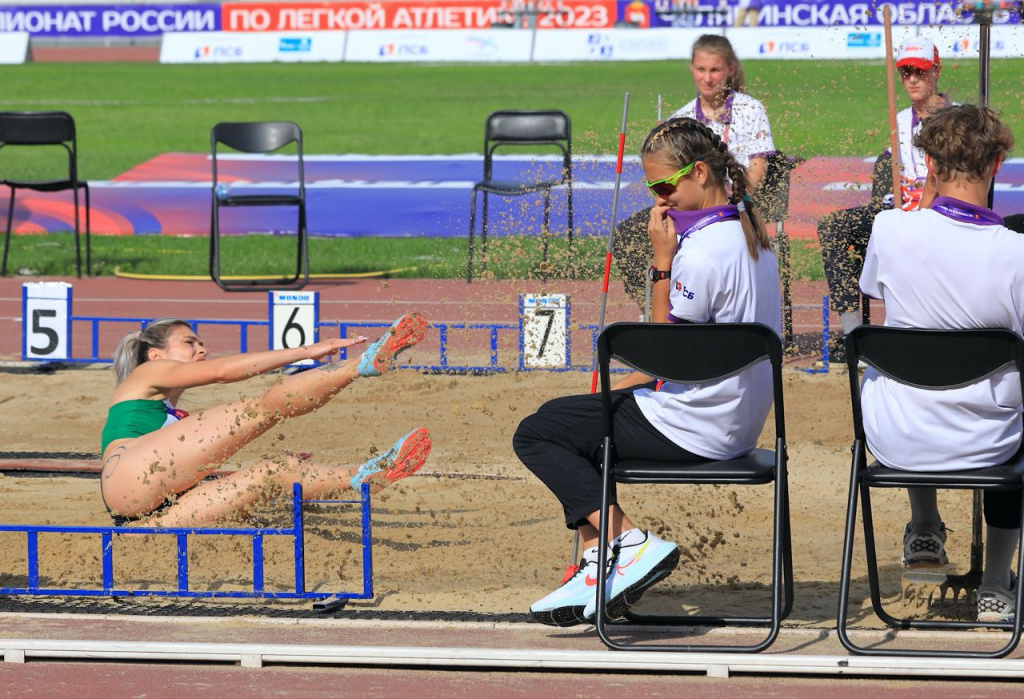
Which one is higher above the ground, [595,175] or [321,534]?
[595,175]

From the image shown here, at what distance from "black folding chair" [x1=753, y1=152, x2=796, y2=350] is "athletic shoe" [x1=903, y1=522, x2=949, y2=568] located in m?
2.97

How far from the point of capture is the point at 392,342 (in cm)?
494

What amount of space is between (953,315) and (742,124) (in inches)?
140

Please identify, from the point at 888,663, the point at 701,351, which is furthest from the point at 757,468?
the point at 888,663

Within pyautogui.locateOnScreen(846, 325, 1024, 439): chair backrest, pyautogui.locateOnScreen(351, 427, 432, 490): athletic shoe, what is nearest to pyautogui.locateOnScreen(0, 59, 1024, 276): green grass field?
pyautogui.locateOnScreen(351, 427, 432, 490): athletic shoe

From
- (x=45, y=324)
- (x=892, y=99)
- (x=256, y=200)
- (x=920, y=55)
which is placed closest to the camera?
(x=892, y=99)

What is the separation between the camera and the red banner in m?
41.7

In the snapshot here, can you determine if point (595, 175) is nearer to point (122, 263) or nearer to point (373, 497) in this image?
point (122, 263)

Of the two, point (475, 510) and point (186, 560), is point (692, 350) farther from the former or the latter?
point (475, 510)

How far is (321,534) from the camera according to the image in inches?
213

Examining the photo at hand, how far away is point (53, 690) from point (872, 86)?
36.3ft

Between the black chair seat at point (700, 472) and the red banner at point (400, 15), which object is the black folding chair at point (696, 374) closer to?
the black chair seat at point (700, 472)

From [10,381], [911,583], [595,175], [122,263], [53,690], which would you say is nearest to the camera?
[53,690]

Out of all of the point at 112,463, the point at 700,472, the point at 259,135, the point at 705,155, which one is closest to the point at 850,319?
the point at 705,155
